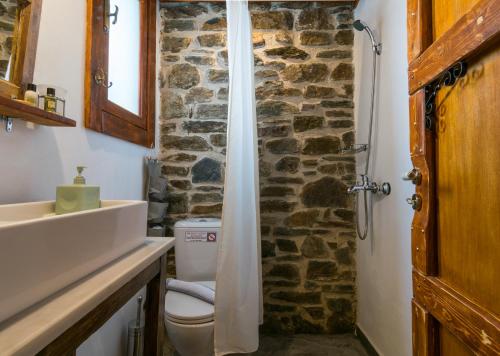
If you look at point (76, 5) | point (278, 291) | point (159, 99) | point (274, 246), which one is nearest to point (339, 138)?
point (274, 246)

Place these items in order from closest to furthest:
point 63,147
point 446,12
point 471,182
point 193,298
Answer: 1. point 471,182
2. point 446,12
3. point 63,147
4. point 193,298

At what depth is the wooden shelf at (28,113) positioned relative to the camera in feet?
2.50

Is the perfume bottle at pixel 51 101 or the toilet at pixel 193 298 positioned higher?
the perfume bottle at pixel 51 101

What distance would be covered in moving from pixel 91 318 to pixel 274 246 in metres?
1.71

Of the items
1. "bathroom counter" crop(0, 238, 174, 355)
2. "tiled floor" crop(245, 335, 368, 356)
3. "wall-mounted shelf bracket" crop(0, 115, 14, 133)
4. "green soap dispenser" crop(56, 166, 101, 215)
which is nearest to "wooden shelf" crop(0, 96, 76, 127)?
"wall-mounted shelf bracket" crop(0, 115, 14, 133)

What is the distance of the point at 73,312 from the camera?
548mm

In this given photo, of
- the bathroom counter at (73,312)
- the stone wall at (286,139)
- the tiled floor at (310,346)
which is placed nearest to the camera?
the bathroom counter at (73,312)

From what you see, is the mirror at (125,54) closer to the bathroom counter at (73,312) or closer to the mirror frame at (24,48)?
the mirror frame at (24,48)

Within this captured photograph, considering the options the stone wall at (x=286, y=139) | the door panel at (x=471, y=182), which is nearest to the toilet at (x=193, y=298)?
the stone wall at (x=286, y=139)

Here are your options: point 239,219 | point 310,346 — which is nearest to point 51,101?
point 239,219

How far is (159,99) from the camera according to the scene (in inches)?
92.1

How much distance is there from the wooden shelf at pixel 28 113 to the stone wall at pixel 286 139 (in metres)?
1.34

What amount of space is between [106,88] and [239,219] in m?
0.99

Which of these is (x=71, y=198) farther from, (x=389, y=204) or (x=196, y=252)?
(x=389, y=204)
